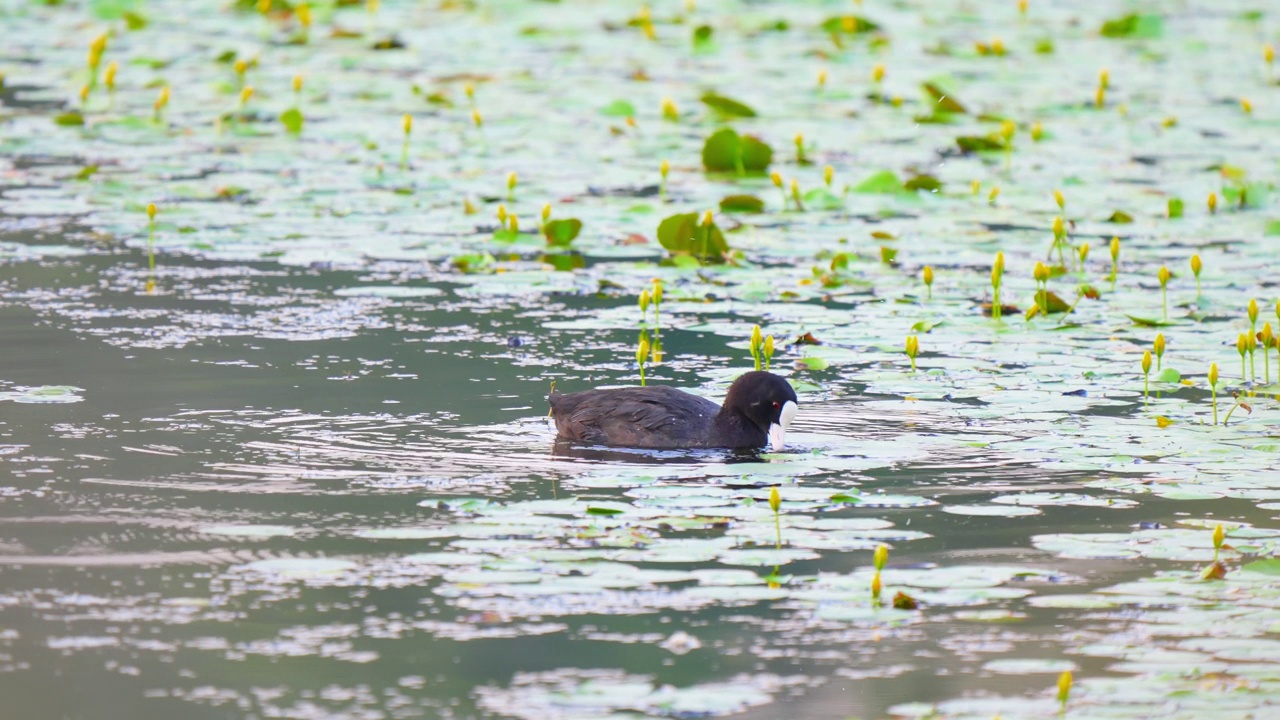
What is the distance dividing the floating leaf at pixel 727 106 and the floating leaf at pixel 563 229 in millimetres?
3869

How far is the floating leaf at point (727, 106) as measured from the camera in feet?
47.0

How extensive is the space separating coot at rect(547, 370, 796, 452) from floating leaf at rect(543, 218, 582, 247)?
3.38 metres

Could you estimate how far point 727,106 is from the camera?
14.5m

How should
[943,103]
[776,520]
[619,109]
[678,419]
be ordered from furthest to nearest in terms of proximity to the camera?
1. [943,103]
2. [619,109]
3. [678,419]
4. [776,520]

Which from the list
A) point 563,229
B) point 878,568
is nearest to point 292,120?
point 563,229

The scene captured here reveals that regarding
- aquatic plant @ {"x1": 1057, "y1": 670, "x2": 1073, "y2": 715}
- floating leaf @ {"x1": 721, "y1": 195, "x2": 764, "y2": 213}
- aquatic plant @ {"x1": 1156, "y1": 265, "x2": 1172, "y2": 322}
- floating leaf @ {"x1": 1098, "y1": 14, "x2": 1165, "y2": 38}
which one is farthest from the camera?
floating leaf @ {"x1": 1098, "y1": 14, "x2": 1165, "y2": 38}

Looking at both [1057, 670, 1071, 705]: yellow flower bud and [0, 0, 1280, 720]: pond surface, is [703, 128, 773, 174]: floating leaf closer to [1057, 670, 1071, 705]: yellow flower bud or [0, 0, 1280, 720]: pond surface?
[0, 0, 1280, 720]: pond surface

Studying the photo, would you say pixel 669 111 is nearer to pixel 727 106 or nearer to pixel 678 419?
pixel 727 106

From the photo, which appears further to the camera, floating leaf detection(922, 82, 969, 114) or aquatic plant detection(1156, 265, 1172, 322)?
floating leaf detection(922, 82, 969, 114)

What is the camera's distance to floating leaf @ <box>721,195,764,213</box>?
37.9ft

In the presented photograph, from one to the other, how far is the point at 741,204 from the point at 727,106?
3014 millimetres

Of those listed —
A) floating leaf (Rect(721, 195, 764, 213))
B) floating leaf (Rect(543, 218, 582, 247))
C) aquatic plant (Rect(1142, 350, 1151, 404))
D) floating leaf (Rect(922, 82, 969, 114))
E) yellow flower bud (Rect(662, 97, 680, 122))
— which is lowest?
aquatic plant (Rect(1142, 350, 1151, 404))

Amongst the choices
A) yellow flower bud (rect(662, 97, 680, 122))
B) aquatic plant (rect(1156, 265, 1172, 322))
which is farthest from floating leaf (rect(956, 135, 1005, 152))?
aquatic plant (rect(1156, 265, 1172, 322))

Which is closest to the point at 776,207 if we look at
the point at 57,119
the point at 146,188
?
the point at 146,188
